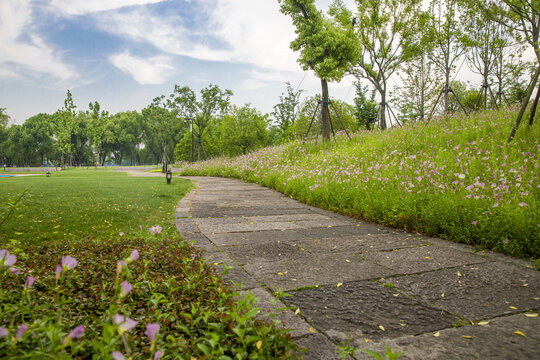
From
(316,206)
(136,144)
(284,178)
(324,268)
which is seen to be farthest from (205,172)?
(136,144)

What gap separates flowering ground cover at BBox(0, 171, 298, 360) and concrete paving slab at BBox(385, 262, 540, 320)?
119cm

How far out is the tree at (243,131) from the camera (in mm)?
28688

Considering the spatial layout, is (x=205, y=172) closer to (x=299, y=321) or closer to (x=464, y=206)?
(x=464, y=206)

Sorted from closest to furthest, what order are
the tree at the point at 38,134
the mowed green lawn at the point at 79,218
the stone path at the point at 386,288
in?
the stone path at the point at 386,288 → the mowed green lawn at the point at 79,218 → the tree at the point at 38,134

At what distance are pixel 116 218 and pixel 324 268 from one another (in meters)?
3.19

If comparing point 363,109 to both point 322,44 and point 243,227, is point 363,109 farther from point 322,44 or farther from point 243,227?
point 243,227

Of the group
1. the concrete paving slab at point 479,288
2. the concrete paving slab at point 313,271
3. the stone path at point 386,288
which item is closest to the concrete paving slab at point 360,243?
the stone path at point 386,288

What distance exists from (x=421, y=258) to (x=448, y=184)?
1926 mm

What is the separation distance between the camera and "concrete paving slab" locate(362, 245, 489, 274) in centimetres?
256

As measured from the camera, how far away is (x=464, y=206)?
3539 mm

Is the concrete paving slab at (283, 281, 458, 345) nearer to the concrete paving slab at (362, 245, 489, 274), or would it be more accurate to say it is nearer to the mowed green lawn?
the concrete paving slab at (362, 245, 489, 274)

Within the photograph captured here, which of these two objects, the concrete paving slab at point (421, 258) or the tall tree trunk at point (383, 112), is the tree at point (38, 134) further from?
the concrete paving slab at point (421, 258)

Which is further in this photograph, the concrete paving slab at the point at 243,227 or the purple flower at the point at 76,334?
the concrete paving slab at the point at 243,227

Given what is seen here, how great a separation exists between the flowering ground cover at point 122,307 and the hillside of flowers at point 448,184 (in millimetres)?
2773
